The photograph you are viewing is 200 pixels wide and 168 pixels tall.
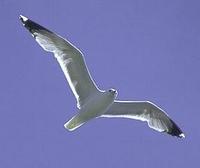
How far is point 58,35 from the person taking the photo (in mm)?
22812

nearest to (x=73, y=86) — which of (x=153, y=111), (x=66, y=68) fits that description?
(x=66, y=68)

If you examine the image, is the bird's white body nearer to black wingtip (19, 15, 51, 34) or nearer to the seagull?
the seagull

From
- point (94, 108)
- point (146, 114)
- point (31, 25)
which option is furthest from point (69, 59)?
point (146, 114)

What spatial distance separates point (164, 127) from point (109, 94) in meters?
2.17

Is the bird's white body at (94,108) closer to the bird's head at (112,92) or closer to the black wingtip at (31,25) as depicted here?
the bird's head at (112,92)

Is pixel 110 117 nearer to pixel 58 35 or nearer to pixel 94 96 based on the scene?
pixel 94 96

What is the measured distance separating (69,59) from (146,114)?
237cm

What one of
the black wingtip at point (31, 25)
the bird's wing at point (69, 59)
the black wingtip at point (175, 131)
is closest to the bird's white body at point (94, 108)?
the bird's wing at point (69, 59)

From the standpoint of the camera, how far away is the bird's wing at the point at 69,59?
74.9ft

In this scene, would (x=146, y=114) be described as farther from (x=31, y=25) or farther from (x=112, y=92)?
(x=31, y=25)

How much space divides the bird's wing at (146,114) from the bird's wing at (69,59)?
71 cm

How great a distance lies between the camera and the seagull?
74.7 ft

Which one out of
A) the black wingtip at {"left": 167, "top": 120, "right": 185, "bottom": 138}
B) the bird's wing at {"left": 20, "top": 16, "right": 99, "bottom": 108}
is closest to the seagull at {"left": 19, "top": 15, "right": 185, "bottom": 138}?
the bird's wing at {"left": 20, "top": 16, "right": 99, "bottom": 108}

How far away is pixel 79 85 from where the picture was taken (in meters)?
23.3
